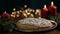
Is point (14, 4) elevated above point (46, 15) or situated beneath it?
elevated above

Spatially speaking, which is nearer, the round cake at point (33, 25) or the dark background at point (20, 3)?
the round cake at point (33, 25)

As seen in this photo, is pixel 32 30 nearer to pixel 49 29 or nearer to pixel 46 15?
pixel 49 29

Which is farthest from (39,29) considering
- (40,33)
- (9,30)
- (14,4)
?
(14,4)

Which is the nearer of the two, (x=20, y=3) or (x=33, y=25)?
(x=33, y=25)

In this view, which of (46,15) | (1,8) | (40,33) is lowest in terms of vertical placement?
(40,33)

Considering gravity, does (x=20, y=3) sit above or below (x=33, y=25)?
above

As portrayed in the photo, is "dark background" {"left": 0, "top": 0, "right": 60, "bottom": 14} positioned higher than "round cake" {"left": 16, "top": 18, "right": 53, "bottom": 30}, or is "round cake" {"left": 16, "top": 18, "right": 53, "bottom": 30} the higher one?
"dark background" {"left": 0, "top": 0, "right": 60, "bottom": 14}

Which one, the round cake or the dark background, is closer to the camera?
the round cake

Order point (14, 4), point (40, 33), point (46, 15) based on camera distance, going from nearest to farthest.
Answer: point (40, 33)
point (46, 15)
point (14, 4)

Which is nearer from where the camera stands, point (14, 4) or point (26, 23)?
point (26, 23)

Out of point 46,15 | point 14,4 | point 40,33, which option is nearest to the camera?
point 40,33

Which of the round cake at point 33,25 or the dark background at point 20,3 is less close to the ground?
the dark background at point 20,3
